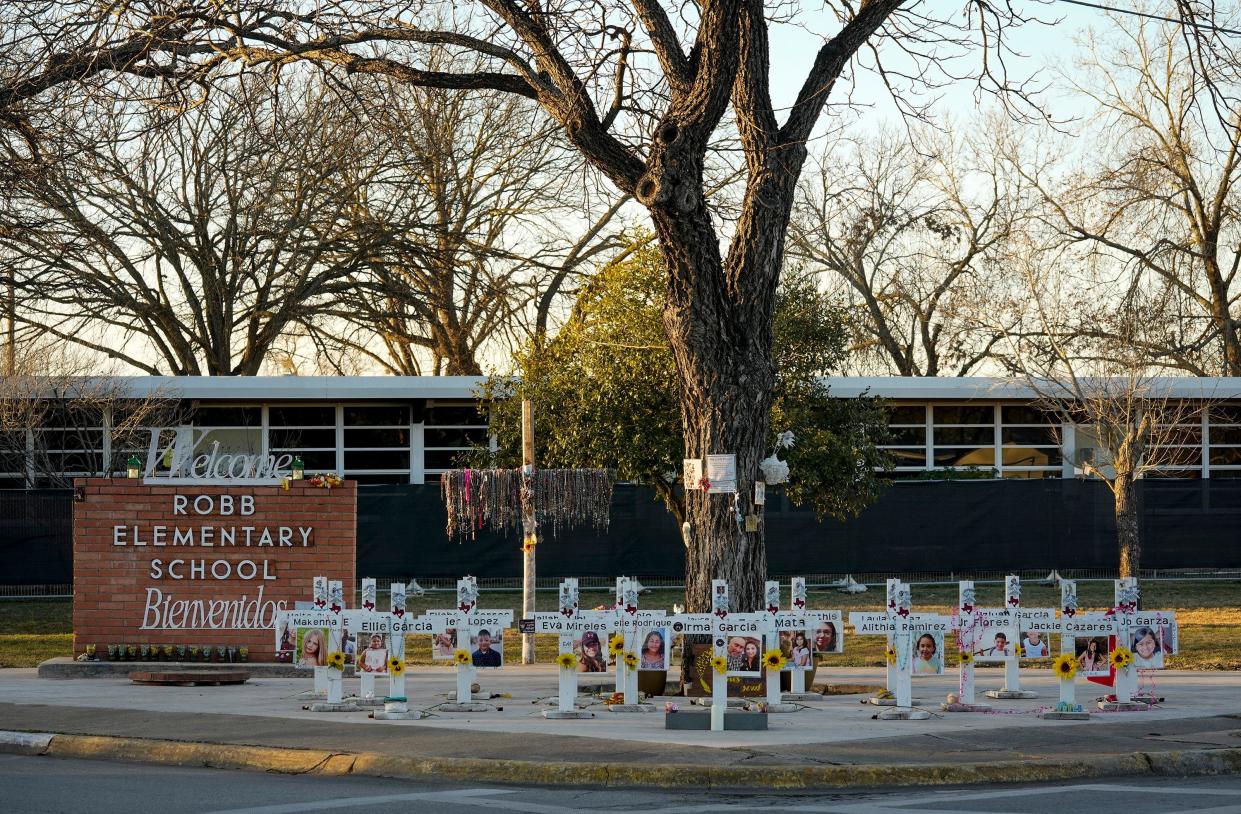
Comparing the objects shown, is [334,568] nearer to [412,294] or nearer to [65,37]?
[65,37]

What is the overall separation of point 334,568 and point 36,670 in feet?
11.8

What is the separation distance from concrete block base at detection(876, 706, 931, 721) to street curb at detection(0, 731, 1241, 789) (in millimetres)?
2242

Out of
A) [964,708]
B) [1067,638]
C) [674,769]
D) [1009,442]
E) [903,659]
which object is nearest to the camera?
[674,769]

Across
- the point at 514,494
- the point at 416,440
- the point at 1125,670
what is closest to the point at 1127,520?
the point at 1125,670

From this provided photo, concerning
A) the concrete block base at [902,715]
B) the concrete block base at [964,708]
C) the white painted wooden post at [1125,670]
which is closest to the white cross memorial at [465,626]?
the concrete block base at [902,715]

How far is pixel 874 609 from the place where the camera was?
74.7ft

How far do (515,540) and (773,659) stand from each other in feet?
50.1

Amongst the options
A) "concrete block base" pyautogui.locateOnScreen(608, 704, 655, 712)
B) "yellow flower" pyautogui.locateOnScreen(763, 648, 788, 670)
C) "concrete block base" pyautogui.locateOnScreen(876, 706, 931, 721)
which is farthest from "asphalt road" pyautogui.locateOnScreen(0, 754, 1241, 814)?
"concrete block base" pyautogui.locateOnScreen(608, 704, 655, 712)

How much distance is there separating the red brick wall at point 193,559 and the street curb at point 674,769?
5846 mm

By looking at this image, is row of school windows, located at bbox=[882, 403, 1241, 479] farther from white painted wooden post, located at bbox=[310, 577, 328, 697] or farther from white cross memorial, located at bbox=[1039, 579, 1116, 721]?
white painted wooden post, located at bbox=[310, 577, 328, 697]

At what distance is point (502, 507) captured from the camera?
18.7 m

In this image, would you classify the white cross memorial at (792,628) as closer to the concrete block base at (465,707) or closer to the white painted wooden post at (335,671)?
the concrete block base at (465,707)

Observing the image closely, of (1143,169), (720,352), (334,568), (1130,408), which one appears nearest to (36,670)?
(334,568)

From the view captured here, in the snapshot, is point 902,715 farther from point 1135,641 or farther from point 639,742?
point 639,742
